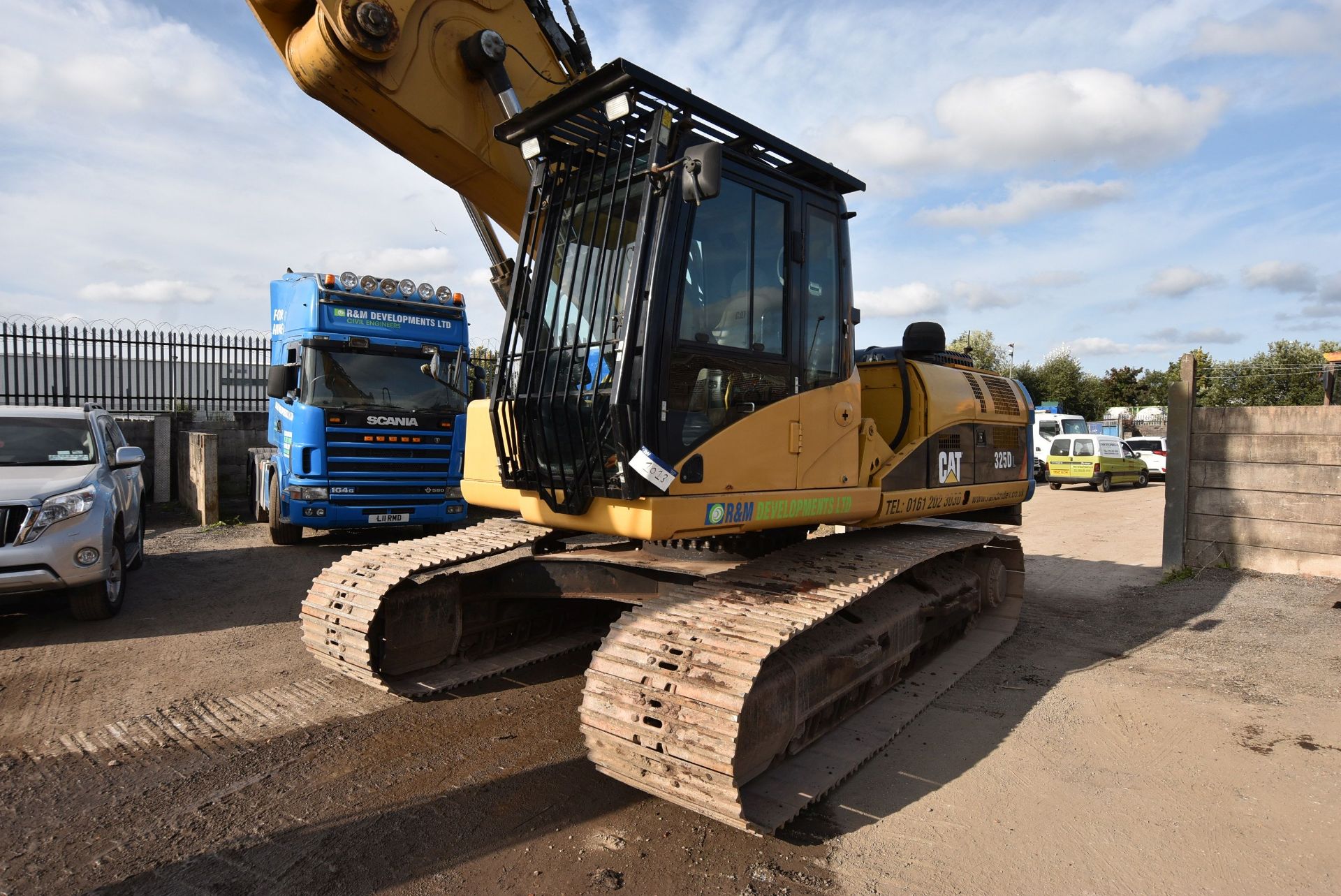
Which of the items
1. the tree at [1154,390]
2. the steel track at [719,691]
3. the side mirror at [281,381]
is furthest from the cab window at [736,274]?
the tree at [1154,390]

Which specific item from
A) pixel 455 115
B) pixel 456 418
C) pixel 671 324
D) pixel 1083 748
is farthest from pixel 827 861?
pixel 456 418

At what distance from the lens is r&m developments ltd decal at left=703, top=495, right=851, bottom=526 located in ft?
12.7

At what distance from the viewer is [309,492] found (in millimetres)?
9320

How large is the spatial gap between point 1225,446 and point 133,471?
11701 mm

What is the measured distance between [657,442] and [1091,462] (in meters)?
22.9

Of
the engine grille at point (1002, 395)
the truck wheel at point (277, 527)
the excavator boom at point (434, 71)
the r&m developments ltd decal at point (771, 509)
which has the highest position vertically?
the excavator boom at point (434, 71)

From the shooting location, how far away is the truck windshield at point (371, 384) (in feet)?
31.0

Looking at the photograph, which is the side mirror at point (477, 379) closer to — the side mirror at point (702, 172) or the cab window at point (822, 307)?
the cab window at point (822, 307)

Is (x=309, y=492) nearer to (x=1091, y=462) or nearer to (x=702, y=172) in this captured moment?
(x=702, y=172)

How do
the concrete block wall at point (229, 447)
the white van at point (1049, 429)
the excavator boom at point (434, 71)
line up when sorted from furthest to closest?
the white van at point (1049, 429)
the concrete block wall at point (229, 447)
the excavator boom at point (434, 71)

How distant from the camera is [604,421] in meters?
3.73

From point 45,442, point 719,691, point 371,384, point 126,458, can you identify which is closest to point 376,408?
point 371,384

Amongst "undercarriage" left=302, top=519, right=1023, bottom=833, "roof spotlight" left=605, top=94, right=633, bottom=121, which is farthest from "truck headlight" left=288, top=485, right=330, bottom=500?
"roof spotlight" left=605, top=94, right=633, bottom=121

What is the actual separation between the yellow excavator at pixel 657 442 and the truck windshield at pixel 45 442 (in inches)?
147
